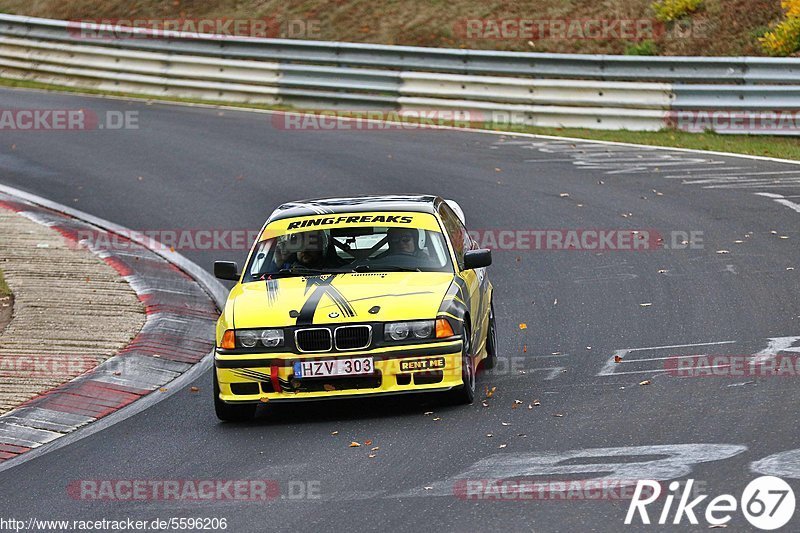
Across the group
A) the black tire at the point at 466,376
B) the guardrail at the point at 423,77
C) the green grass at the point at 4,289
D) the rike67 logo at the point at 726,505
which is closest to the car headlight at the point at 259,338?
the black tire at the point at 466,376

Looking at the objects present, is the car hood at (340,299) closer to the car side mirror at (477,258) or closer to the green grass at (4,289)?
the car side mirror at (477,258)

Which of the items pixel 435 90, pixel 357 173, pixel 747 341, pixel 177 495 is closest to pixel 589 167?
pixel 357 173

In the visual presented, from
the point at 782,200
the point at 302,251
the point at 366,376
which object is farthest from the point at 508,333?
the point at 782,200

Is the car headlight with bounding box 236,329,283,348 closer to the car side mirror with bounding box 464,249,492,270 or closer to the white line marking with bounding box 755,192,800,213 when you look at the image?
the car side mirror with bounding box 464,249,492,270

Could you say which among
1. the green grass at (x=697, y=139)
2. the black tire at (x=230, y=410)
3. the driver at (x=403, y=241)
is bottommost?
the black tire at (x=230, y=410)

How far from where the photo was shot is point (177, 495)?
764cm

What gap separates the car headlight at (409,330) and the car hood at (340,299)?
0.04 m

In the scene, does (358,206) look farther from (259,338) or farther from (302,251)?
(259,338)

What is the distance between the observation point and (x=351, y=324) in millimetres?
9086

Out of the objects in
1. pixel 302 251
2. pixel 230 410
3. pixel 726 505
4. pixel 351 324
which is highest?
pixel 302 251

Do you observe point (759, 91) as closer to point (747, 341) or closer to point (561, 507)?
point (747, 341)

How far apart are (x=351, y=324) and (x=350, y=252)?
1313 mm

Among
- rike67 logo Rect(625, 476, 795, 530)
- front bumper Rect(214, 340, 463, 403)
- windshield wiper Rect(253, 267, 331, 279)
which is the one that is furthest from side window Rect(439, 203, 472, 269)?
rike67 logo Rect(625, 476, 795, 530)

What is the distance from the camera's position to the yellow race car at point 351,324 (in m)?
9.06
